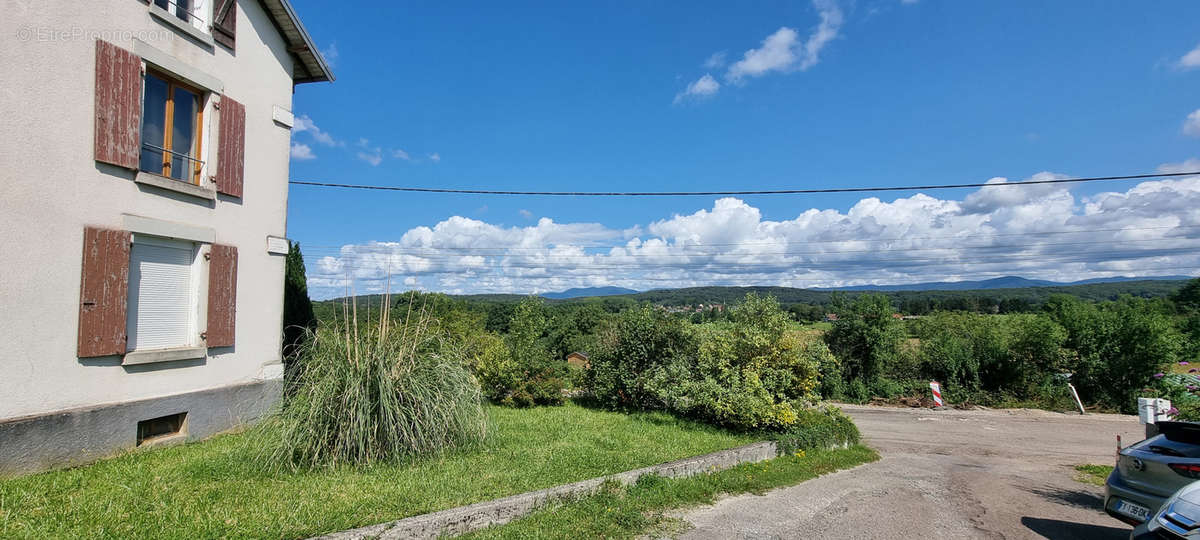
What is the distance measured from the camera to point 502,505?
5.15m

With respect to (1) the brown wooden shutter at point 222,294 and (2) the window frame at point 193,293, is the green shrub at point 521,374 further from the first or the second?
(2) the window frame at point 193,293

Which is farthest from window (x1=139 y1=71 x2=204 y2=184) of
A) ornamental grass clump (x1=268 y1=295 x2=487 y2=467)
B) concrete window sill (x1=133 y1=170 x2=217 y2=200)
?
ornamental grass clump (x1=268 y1=295 x2=487 y2=467)

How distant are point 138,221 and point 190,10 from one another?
339 cm

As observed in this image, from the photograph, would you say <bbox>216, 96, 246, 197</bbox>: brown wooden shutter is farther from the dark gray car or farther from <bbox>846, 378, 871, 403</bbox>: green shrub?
<bbox>846, 378, 871, 403</bbox>: green shrub

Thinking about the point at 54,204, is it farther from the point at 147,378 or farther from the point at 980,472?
the point at 980,472

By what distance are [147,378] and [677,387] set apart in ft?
27.4

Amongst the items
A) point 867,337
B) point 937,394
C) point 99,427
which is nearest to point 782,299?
point 99,427

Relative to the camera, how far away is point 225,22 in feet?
27.1

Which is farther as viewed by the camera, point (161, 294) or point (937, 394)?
point (937, 394)

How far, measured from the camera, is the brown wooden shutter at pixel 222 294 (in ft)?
25.9

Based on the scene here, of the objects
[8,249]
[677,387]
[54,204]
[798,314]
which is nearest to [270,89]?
[54,204]

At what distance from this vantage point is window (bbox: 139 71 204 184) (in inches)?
286

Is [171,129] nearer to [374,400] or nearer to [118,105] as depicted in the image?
[118,105]

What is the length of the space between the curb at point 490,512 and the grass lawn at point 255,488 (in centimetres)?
20
